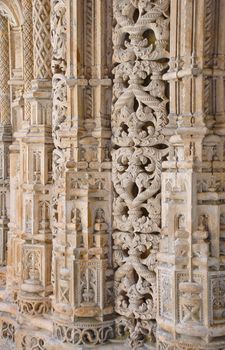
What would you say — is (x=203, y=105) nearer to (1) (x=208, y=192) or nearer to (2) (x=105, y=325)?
(1) (x=208, y=192)

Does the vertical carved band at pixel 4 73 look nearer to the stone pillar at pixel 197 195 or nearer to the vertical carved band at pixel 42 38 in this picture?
the vertical carved band at pixel 42 38

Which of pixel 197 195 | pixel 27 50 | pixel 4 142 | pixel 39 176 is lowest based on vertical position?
pixel 197 195

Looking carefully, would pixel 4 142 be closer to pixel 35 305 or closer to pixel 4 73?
pixel 4 73

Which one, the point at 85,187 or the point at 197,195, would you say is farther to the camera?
the point at 85,187

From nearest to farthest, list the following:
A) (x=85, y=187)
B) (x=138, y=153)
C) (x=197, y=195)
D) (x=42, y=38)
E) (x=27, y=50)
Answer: (x=197, y=195)
(x=138, y=153)
(x=85, y=187)
(x=42, y=38)
(x=27, y=50)

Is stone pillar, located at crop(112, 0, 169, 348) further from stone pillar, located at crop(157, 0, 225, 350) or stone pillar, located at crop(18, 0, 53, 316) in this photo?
stone pillar, located at crop(18, 0, 53, 316)

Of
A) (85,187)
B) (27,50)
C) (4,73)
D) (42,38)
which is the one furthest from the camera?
(4,73)

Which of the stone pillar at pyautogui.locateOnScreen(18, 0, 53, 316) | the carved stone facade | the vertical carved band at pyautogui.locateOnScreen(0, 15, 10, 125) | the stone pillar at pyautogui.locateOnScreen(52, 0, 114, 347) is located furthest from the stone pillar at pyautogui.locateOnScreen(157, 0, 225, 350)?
the vertical carved band at pyautogui.locateOnScreen(0, 15, 10, 125)

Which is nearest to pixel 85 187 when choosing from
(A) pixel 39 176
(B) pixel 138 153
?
(B) pixel 138 153

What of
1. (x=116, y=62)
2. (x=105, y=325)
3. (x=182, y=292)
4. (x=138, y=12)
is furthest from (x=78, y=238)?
(x=138, y=12)

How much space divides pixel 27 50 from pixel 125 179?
6.34 feet

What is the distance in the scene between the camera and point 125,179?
4281 millimetres

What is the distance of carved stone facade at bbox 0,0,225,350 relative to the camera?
375cm

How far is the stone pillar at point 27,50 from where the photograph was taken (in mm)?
5473
